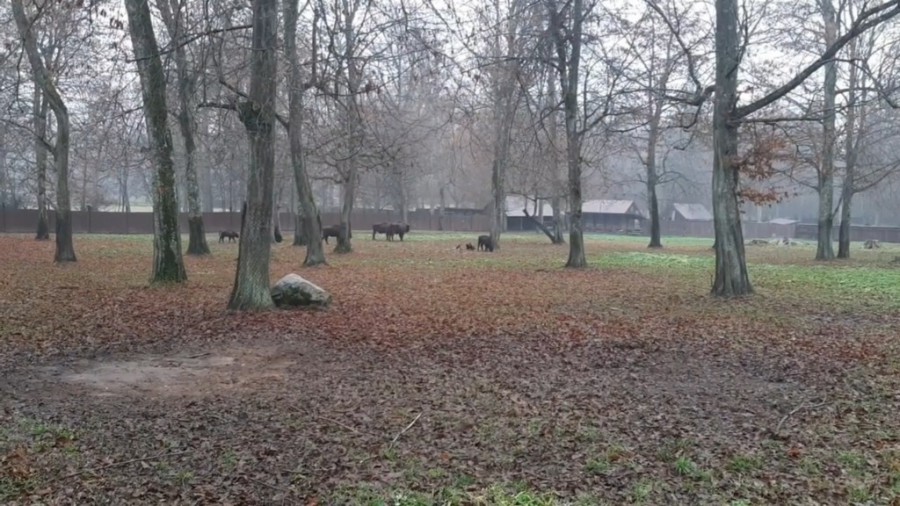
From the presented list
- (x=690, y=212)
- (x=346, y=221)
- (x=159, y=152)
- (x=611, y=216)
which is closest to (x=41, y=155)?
(x=346, y=221)

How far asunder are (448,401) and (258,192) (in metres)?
5.60

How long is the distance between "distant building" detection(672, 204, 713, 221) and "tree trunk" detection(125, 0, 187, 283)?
62963 millimetres

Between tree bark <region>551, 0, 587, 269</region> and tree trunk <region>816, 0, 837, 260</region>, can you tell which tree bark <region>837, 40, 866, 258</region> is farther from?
tree bark <region>551, 0, 587, 269</region>

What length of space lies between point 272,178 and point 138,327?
288 centimetres

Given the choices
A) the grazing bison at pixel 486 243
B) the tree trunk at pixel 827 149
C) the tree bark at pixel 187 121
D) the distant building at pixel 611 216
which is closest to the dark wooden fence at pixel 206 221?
the distant building at pixel 611 216

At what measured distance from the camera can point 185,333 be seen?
8.96 meters

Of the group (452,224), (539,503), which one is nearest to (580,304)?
(539,503)

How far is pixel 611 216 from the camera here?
66.4 meters

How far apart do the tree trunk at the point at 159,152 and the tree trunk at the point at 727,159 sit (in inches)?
388

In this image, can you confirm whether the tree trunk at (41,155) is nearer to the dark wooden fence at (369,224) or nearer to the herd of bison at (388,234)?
the herd of bison at (388,234)

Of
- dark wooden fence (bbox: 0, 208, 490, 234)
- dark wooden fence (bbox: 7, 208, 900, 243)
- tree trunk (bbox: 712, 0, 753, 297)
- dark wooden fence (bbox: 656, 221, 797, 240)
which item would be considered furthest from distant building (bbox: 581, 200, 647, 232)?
tree trunk (bbox: 712, 0, 753, 297)

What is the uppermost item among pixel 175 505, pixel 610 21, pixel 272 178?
pixel 610 21

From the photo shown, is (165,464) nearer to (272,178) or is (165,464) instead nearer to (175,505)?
(175,505)

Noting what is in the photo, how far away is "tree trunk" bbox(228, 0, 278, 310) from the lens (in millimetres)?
9853
